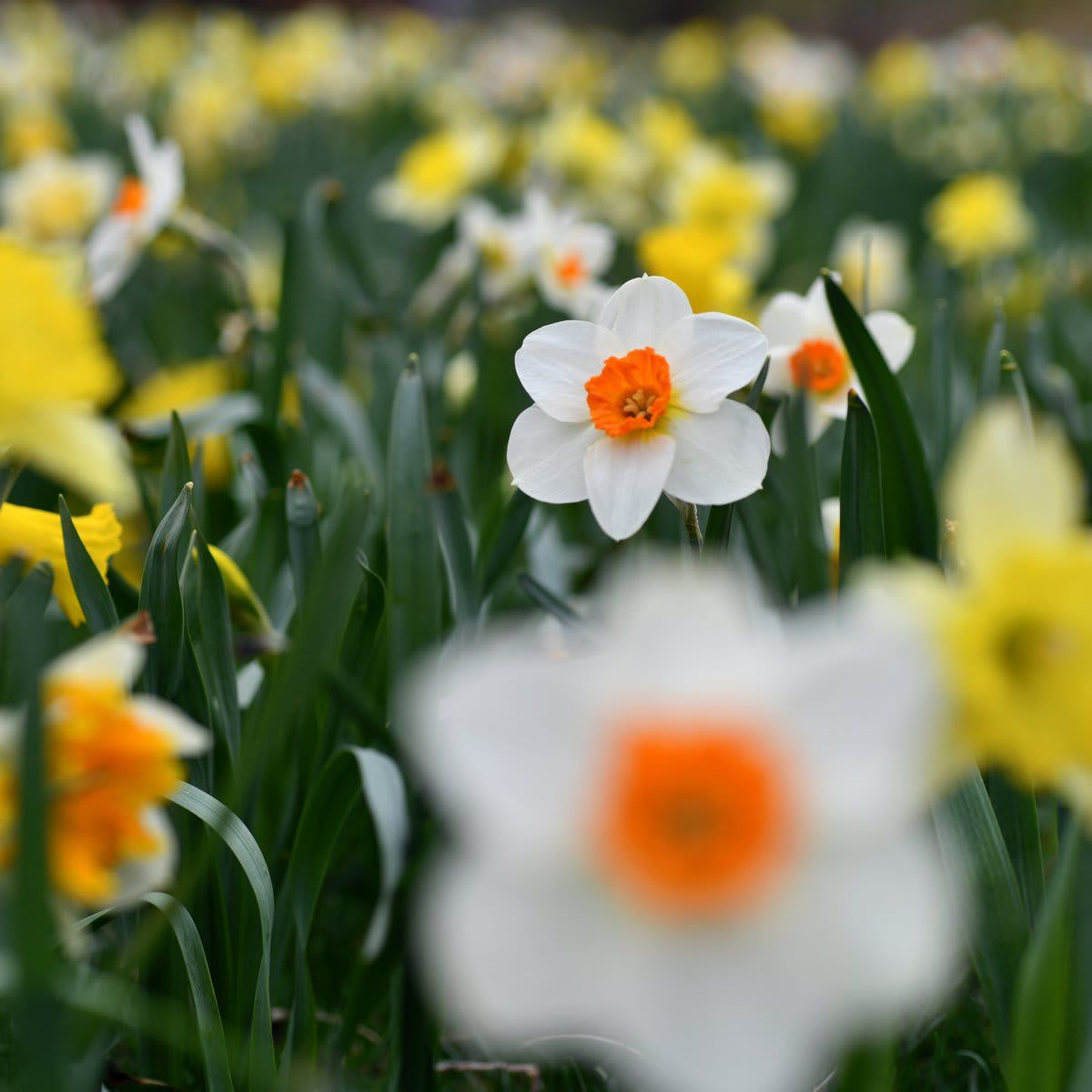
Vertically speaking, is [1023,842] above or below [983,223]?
below

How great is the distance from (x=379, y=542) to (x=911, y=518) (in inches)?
22.4

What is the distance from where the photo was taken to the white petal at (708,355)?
33.1 inches

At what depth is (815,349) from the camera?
1.16 metres

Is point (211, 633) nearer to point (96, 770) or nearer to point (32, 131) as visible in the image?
point (96, 770)

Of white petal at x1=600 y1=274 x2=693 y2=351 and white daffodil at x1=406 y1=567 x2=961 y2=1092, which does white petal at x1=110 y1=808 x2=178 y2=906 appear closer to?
white daffodil at x1=406 y1=567 x2=961 y2=1092

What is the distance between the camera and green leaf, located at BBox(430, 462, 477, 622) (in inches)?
39.5

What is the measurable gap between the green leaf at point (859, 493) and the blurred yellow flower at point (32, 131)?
2.64m

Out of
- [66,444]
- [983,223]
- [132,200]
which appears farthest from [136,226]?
[983,223]

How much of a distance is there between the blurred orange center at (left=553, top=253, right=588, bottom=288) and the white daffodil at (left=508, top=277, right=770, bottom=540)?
2.69 ft

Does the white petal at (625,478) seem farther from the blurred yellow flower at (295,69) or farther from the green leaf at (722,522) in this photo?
the blurred yellow flower at (295,69)

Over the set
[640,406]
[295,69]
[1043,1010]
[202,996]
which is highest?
[640,406]

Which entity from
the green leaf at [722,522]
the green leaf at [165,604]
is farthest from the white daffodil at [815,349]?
the green leaf at [165,604]

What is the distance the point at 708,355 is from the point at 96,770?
51cm

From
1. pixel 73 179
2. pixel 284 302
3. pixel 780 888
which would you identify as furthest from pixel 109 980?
pixel 73 179
